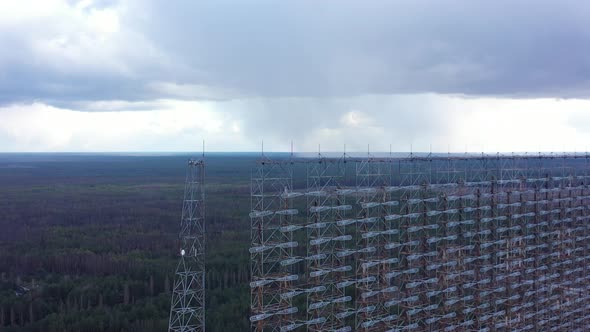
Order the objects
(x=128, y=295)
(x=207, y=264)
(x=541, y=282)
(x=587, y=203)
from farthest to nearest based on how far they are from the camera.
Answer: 1. (x=207, y=264)
2. (x=128, y=295)
3. (x=587, y=203)
4. (x=541, y=282)

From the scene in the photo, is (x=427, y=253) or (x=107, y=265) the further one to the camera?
(x=107, y=265)

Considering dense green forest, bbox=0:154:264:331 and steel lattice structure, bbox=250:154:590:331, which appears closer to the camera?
steel lattice structure, bbox=250:154:590:331

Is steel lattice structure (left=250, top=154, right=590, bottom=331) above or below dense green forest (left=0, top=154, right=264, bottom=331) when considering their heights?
above

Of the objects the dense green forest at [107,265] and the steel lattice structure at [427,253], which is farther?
the dense green forest at [107,265]

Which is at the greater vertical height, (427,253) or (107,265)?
(427,253)

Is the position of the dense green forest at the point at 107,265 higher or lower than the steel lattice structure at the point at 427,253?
lower

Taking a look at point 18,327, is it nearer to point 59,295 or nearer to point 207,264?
point 59,295

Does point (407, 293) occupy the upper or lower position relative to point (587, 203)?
lower

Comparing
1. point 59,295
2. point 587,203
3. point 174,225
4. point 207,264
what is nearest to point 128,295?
point 59,295
